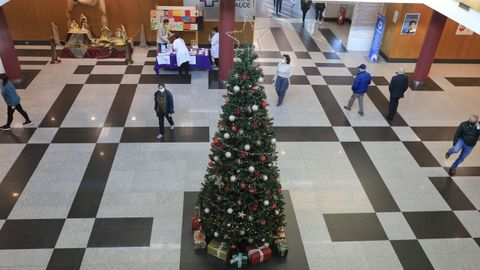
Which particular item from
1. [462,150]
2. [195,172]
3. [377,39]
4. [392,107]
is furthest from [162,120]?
[377,39]

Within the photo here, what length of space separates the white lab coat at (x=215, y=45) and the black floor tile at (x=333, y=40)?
463 centimetres

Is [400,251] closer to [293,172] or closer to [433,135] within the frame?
[293,172]

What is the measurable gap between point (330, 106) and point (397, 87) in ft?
5.62

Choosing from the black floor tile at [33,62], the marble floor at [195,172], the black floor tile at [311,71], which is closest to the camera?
the marble floor at [195,172]

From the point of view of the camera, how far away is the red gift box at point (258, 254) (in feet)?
18.2

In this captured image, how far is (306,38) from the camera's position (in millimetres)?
14594

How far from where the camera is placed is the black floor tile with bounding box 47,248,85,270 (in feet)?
18.1

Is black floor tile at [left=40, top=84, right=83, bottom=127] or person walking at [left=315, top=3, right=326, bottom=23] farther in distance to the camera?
person walking at [left=315, top=3, right=326, bottom=23]

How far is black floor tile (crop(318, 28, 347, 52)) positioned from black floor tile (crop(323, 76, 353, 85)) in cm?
244

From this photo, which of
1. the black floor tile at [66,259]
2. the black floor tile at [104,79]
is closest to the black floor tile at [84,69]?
the black floor tile at [104,79]

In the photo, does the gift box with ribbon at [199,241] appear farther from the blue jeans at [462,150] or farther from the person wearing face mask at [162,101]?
the blue jeans at [462,150]

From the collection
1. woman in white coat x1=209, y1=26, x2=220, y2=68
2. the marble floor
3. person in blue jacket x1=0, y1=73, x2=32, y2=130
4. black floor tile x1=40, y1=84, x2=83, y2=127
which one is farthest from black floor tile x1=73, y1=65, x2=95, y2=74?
woman in white coat x1=209, y1=26, x2=220, y2=68

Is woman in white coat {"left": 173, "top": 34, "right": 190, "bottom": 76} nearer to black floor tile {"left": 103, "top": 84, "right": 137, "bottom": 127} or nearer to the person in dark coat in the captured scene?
black floor tile {"left": 103, "top": 84, "right": 137, "bottom": 127}

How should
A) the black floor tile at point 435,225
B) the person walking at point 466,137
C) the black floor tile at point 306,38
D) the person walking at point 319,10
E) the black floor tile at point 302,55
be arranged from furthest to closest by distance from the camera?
the person walking at point 319,10 → the black floor tile at point 306,38 → the black floor tile at point 302,55 → the person walking at point 466,137 → the black floor tile at point 435,225
